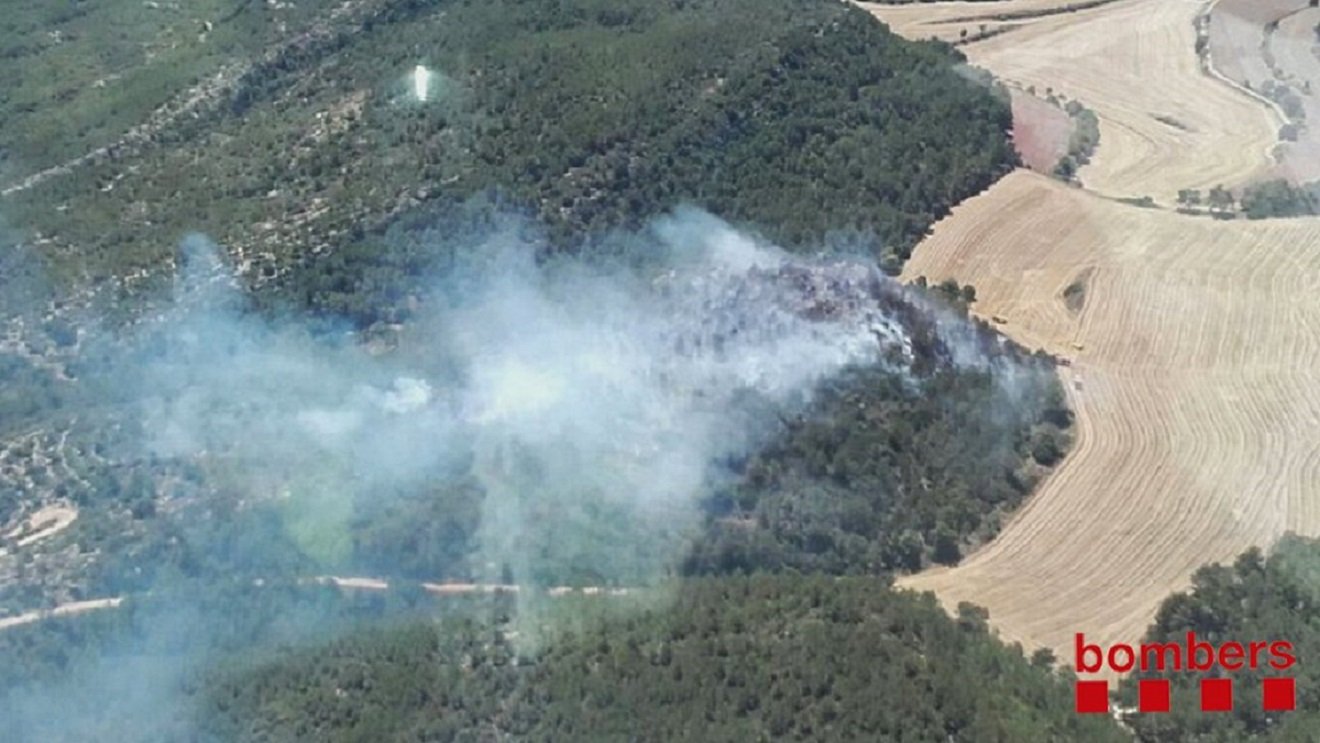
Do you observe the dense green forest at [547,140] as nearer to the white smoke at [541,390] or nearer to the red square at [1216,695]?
the white smoke at [541,390]

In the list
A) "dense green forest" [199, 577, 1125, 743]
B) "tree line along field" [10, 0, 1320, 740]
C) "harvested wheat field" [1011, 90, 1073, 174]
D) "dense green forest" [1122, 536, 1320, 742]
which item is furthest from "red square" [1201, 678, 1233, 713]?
"harvested wheat field" [1011, 90, 1073, 174]

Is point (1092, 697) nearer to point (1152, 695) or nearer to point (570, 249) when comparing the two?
point (1152, 695)

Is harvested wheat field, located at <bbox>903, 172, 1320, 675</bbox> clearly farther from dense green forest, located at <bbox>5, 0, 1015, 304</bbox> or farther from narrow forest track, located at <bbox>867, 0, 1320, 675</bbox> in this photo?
dense green forest, located at <bbox>5, 0, 1015, 304</bbox>

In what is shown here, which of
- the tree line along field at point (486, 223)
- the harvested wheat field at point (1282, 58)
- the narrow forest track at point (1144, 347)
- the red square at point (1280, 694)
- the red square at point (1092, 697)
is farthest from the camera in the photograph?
the harvested wheat field at point (1282, 58)

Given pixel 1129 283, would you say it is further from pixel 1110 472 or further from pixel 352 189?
pixel 352 189

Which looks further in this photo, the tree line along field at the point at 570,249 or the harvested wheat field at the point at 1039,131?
the harvested wheat field at the point at 1039,131

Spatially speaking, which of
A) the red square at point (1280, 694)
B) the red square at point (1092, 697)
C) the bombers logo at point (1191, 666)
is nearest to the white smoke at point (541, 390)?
the red square at point (1092, 697)
